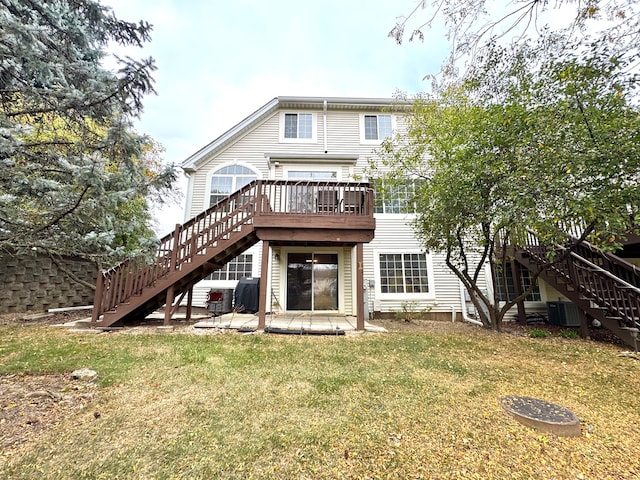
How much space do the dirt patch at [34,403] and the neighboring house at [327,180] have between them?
5.86 metres

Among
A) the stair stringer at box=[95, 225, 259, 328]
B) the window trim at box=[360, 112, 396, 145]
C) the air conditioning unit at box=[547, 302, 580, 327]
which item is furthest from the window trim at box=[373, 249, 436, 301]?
the stair stringer at box=[95, 225, 259, 328]

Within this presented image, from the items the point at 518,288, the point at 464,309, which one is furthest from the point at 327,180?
the point at 518,288

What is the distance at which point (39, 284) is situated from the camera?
759 cm

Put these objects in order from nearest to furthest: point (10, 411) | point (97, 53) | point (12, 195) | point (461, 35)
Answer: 1. point (10, 411)
2. point (12, 195)
3. point (97, 53)
4. point (461, 35)

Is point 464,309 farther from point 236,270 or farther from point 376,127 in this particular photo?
point 236,270

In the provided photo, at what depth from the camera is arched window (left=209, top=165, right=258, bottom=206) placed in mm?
10094

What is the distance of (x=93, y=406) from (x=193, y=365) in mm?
1309

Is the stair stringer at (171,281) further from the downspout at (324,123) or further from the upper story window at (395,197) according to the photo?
the downspout at (324,123)

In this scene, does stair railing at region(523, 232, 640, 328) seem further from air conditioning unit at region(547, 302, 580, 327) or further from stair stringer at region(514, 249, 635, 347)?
air conditioning unit at region(547, 302, 580, 327)

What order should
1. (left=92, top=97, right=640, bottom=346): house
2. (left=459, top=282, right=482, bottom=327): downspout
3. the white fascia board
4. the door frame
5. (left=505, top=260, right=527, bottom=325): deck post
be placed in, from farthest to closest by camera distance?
the white fascia board
the door frame
(left=459, top=282, right=482, bottom=327): downspout
(left=505, top=260, right=527, bottom=325): deck post
(left=92, top=97, right=640, bottom=346): house

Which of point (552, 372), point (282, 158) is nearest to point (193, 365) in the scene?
point (552, 372)

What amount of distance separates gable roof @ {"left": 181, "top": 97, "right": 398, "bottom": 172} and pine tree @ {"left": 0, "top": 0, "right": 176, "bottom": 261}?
6.36 metres

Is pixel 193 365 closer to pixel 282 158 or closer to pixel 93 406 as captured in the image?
pixel 93 406

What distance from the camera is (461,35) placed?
3.79m
